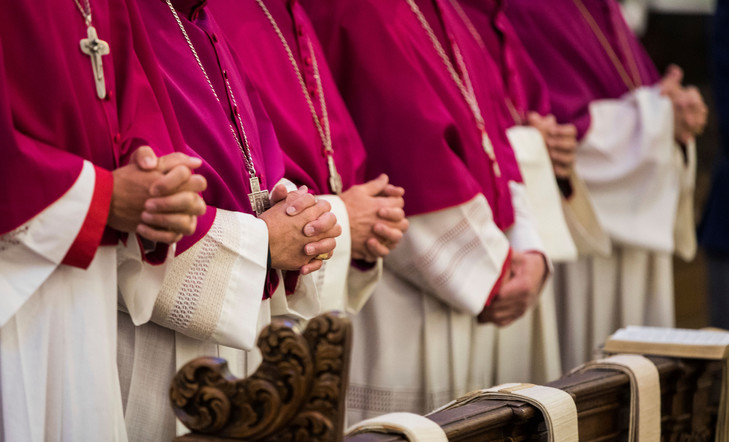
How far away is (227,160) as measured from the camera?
2.41 meters

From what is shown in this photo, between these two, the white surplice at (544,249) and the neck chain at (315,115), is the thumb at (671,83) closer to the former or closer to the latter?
the white surplice at (544,249)

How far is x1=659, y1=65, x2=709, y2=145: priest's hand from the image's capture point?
467 cm

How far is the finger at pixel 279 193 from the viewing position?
8.09 ft

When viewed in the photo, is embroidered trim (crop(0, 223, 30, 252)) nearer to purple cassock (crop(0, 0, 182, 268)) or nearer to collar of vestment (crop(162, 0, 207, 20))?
purple cassock (crop(0, 0, 182, 268))

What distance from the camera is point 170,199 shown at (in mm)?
1924

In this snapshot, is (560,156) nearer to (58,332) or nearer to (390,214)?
(390,214)

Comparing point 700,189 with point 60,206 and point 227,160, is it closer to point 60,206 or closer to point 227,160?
point 227,160

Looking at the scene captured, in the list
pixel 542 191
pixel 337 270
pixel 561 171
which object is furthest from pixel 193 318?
pixel 561 171

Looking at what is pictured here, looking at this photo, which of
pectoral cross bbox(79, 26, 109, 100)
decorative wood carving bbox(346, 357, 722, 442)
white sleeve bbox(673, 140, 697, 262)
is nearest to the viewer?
pectoral cross bbox(79, 26, 109, 100)

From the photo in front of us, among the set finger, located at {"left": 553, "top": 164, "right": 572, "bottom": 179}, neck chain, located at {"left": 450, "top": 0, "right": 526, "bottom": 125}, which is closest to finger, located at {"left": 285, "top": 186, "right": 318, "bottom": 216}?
neck chain, located at {"left": 450, "top": 0, "right": 526, "bottom": 125}

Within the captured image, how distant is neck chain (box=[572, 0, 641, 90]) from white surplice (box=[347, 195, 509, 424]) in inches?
69.0

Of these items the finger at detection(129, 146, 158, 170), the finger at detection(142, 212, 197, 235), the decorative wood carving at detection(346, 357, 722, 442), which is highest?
the finger at detection(129, 146, 158, 170)

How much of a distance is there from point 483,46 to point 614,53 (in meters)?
1.09

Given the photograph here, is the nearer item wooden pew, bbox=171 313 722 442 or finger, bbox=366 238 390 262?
wooden pew, bbox=171 313 722 442
